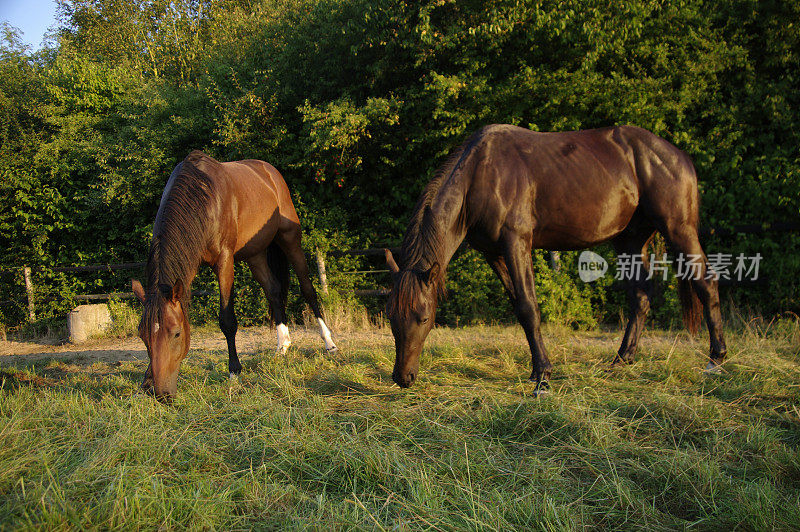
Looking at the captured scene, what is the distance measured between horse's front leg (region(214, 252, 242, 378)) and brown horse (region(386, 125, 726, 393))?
181 cm

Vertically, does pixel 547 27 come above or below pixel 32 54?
below

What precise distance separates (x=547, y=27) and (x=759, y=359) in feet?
15.3

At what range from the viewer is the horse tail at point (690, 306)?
4754mm

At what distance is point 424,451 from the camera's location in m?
2.63

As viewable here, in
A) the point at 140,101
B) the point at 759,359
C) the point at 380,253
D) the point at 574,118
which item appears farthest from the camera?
the point at 140,101

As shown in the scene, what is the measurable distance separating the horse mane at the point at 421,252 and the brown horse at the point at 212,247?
1.70 meters

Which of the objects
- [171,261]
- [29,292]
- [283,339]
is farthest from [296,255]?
[29,292]

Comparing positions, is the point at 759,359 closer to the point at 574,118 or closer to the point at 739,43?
the point at 574,118

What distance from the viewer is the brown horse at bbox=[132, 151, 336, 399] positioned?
3750mm

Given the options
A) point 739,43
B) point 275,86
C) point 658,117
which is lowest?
point 658,117

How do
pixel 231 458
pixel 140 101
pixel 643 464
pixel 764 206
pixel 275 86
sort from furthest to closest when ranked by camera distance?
1. pixel 140 101
2. pixel 275 86
3. pixel 764 206
4. pixel 231 458
5. pixel 643 464

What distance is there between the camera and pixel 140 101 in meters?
10.5

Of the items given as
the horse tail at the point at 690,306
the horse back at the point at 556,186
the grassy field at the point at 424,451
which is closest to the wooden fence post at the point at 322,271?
the grassy field at the point at 424,451

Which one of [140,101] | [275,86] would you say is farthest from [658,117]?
[140,101]
